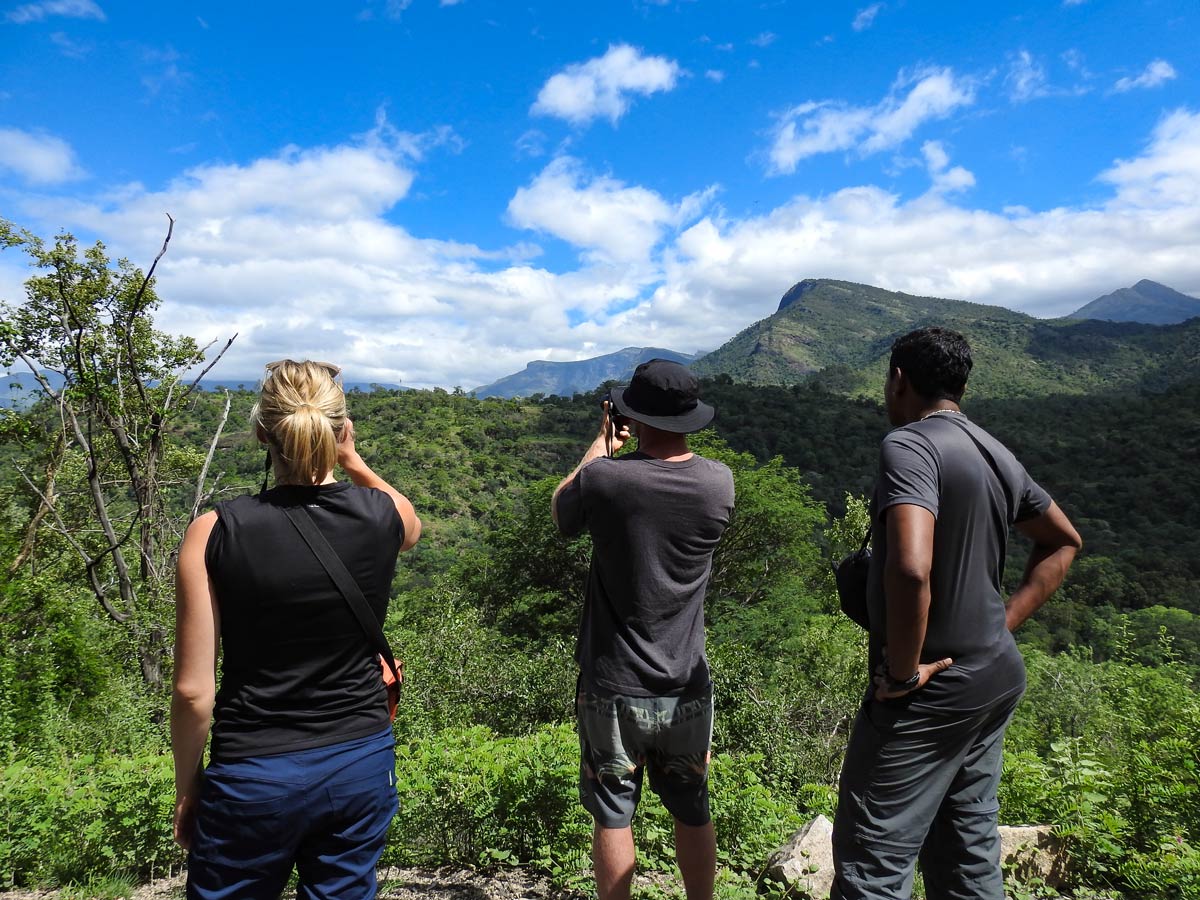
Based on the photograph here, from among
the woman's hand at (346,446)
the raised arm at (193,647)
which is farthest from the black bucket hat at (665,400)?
the raised arm at (193,647)

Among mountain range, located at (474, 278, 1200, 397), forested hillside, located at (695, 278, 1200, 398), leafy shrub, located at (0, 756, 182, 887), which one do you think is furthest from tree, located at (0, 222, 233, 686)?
forested hillside, located at (695, 278, 1200, 398)

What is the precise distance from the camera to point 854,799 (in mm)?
1873

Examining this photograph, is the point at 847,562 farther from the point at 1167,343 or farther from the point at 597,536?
the point at 1167,343

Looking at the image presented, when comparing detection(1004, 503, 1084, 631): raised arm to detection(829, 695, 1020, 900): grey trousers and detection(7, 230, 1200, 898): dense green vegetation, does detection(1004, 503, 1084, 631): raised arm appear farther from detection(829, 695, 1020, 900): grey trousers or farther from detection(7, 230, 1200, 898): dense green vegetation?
detection(7, 230, 1200, 898): dense green vegetation

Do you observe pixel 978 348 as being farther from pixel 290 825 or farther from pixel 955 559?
pixel 290 825

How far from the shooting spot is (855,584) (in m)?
2.07

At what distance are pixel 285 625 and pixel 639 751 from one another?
1112 mm

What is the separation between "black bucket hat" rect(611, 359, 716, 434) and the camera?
2141 mm

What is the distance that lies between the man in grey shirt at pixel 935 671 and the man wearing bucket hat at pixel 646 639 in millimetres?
462

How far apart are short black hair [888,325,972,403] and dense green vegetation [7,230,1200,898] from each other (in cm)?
184

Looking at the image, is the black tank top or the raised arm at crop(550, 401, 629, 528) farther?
the raised arm at crop(550, 401, 629, 528)

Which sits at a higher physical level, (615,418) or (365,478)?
(615,418)

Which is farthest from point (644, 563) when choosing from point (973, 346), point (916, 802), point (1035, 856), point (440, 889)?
point (973, 346)

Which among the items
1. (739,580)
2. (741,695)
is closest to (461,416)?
(739,580)
